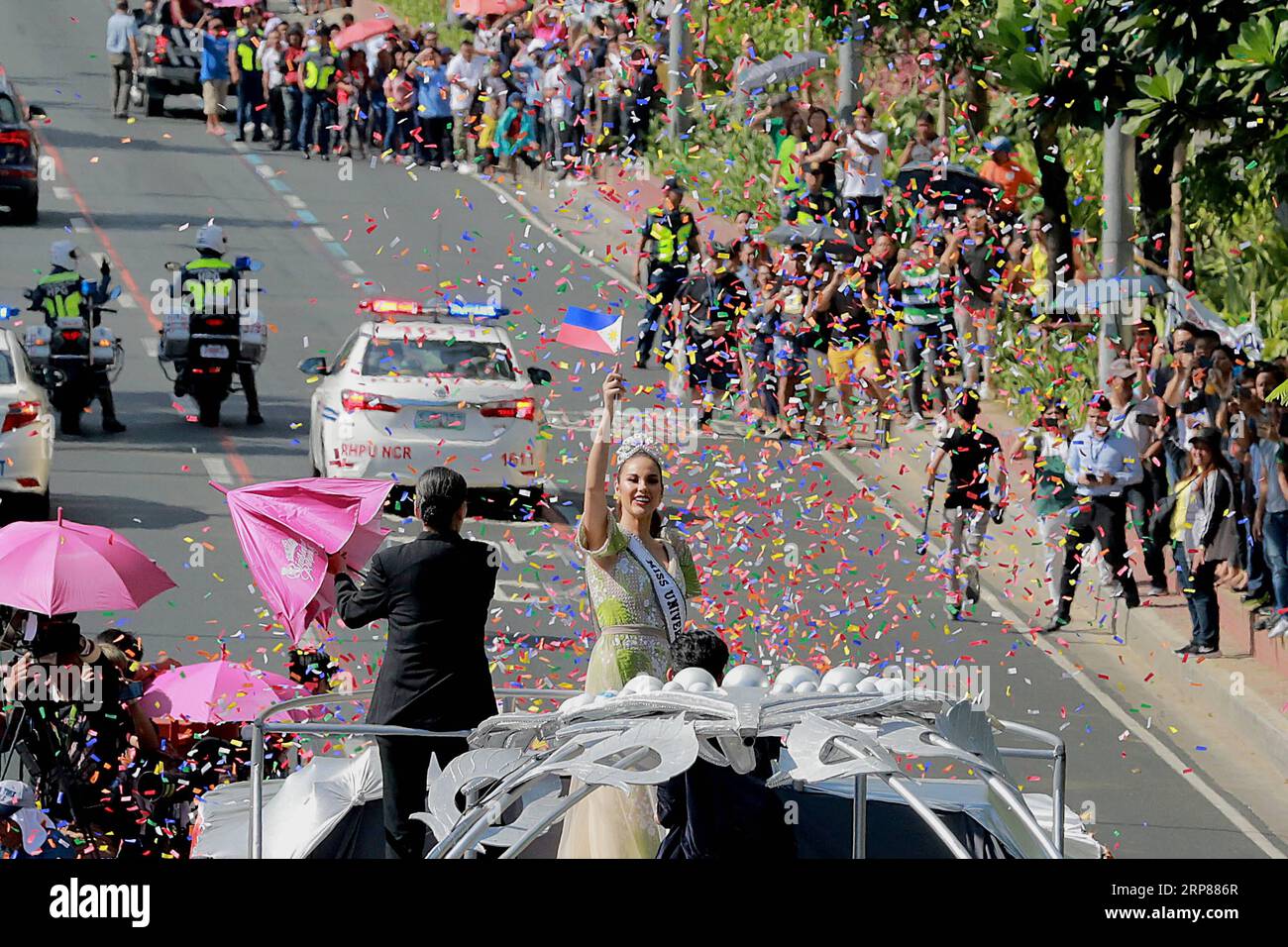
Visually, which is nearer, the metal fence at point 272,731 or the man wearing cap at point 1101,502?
the metal fence at point 272,731

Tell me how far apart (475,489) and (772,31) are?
19.6 metres

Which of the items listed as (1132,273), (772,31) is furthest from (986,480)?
(772,31)

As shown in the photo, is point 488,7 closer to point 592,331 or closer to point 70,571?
point 592,331

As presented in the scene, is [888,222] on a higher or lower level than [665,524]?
higher

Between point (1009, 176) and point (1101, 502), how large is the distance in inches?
360

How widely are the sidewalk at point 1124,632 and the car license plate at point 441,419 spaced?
3844 mm

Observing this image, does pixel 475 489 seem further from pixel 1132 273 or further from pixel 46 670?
pixel 46 670

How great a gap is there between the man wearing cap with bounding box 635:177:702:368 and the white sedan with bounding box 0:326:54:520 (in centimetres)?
815

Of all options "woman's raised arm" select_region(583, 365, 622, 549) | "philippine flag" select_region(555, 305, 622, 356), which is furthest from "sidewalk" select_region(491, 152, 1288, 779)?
"woman's raised arm" select_region(583, 365, 622, 549)

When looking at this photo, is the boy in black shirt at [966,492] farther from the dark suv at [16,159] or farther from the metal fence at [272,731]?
the dark suv at [16,159]

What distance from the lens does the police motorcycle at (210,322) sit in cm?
2298

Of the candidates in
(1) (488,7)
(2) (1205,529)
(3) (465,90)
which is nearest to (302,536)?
(2) (1205,529)

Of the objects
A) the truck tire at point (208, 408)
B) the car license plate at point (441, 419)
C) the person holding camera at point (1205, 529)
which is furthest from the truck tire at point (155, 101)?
the person holding camera at point (1205, 529)

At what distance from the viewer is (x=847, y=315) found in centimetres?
2388
